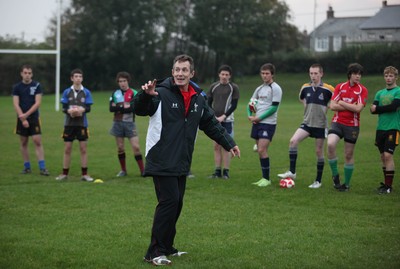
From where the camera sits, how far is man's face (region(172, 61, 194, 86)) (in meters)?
6.54

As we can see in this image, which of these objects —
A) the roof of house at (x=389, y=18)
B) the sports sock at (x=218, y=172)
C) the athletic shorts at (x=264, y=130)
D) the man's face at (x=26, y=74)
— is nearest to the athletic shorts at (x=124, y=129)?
the sports sock at (x=218, y=172)

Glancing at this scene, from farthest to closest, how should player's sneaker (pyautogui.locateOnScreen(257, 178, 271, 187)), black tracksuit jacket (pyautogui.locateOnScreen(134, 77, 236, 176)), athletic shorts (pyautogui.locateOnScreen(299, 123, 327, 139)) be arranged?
→ player's sneaker (pyautogui.locateOnScreen(257, 178, 271, 187))
athletic shorts (pyautogui.locateOnScreen(299, 123, 327, 139))
black tracksuit jacket (pyautogui.locateOnScreen(134, 77, 236, 176))

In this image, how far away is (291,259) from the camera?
6672 mm

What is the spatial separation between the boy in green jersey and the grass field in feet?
1.62

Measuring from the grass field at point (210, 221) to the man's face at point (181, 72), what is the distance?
79.4 inches

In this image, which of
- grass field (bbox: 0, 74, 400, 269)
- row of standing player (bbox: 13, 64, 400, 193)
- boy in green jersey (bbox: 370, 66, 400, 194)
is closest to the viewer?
grass field (bbox: 0, 74, 400, 269)

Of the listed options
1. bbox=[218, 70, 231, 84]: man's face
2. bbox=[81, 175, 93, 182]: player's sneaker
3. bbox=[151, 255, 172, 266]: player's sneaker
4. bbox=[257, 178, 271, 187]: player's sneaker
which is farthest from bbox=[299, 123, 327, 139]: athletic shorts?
bbox=[151, 255, 172, 266]: player's sneaker

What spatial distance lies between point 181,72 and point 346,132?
18.3ft

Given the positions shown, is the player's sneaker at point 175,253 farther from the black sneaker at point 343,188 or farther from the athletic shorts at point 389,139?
the athletic shorts at point 389,139

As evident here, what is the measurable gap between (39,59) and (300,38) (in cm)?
4405

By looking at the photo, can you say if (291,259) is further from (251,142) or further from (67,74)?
(67,74)

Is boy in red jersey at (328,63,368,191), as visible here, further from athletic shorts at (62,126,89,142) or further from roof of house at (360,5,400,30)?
roof of house at (360,5,400,30)

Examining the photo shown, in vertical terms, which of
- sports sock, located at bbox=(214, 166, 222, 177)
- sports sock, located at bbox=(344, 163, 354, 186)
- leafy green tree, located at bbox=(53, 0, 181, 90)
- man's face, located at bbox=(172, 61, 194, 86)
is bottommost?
sports sock, located at bbox=(214, 166, 222, 177)

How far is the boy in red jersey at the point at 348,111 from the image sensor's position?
11.1 metres
